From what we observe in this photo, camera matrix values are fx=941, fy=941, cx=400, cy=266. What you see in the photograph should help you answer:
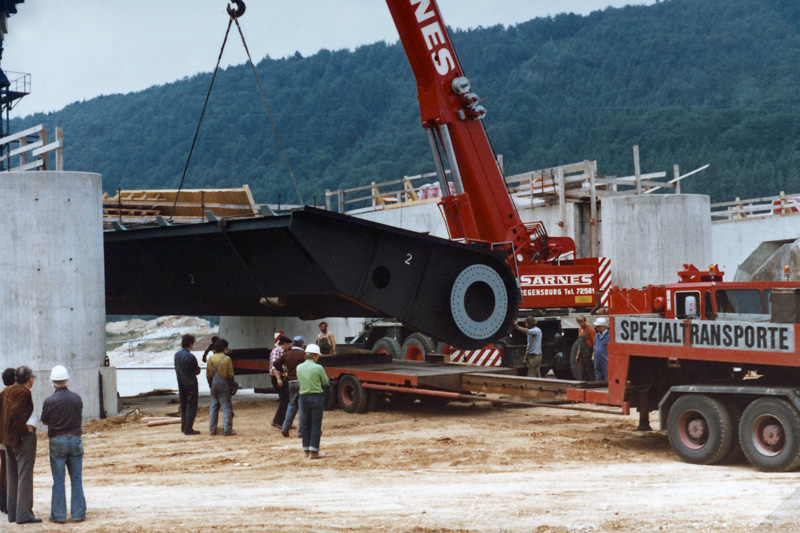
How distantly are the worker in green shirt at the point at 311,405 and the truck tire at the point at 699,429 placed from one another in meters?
4.52

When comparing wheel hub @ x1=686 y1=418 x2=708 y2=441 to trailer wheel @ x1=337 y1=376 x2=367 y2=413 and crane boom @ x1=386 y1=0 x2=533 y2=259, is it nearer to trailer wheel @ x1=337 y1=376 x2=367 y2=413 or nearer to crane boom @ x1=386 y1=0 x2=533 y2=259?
trailer wheel @ x1=337 y1=376 x2=367 y2=413

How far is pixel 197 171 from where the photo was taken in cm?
10062

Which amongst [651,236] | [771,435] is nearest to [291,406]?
[771,435]

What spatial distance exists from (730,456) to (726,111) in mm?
83569

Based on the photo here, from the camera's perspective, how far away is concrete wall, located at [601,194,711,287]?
23562 millimetres

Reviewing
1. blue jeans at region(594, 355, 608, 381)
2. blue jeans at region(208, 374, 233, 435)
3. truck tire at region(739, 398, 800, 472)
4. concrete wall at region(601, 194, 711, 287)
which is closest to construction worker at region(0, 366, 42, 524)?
blue jeans at region(208, 374, 233, 435)

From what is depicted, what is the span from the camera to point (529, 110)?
355 feet

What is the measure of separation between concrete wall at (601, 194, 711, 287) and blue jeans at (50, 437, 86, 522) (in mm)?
16776

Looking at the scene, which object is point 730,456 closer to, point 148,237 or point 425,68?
point 425,68

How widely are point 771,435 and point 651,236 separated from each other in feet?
43.8

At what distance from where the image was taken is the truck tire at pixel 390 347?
2183 centimetres

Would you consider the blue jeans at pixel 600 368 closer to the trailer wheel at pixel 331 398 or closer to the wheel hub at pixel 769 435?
the trailer wheel at pixel 331 398

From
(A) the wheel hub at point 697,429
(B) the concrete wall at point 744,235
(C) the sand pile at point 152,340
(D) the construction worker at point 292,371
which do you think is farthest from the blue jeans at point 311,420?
(C) the sand pile at point 152,340

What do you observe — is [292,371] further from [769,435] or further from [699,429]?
[769,435]
